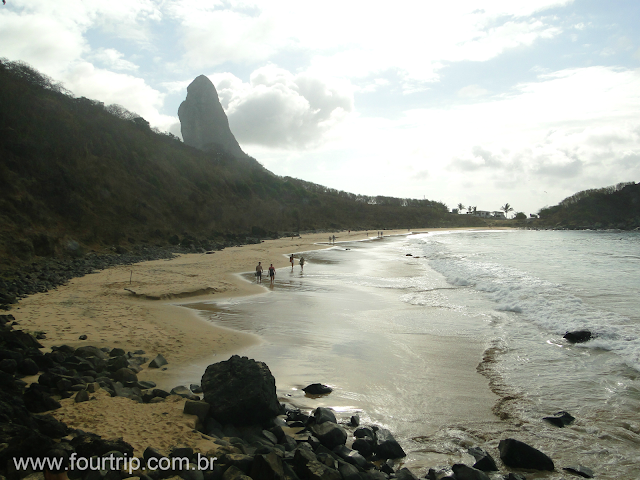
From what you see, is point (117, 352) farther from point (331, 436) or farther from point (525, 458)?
point (525, 458)

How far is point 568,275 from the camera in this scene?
2388 centimetres

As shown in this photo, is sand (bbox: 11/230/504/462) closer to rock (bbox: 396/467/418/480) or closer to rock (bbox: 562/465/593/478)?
rock (bbox: 396/467/418/480)

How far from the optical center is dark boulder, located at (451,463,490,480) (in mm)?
4777

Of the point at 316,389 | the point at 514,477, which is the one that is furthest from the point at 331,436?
the point at 514,477

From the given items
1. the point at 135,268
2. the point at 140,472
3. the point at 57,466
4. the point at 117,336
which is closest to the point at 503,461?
the point at 140,472

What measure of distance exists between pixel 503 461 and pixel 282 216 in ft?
223

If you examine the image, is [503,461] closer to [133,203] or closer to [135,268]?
[135,268]

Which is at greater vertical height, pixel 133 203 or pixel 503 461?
pixel 133 203

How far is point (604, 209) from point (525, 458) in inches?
5421

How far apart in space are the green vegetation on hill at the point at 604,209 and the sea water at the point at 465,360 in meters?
113

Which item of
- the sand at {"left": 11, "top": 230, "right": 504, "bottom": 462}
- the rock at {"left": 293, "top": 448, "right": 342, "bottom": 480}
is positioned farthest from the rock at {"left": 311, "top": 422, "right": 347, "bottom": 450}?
the sand at {"left": 11, "top": 230, "right": 504, "bottom": 462}

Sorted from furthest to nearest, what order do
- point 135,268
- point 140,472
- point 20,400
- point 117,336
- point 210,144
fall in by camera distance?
point 210,144
point 135,268
point 117,336
point 20,400
point 140,472

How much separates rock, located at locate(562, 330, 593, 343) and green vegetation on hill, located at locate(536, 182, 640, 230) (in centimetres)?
11594

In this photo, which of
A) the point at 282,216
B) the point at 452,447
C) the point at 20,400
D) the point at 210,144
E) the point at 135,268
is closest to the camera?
the point at 20,400
